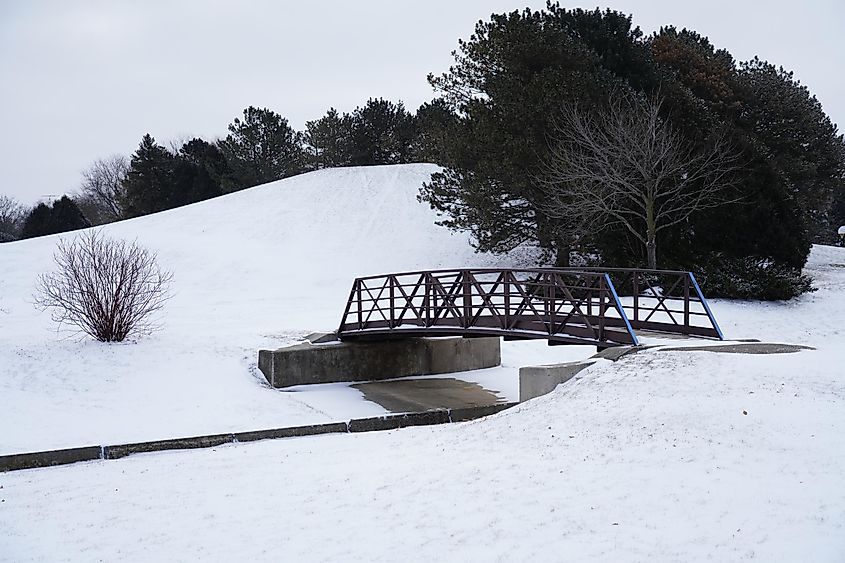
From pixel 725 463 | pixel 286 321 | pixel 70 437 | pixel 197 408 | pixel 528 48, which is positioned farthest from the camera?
pixel 528 48

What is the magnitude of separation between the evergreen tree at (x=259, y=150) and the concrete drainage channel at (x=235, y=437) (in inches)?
1778

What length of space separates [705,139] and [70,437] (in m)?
22.6

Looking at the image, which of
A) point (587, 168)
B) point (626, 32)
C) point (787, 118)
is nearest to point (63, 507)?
point (587, 168)

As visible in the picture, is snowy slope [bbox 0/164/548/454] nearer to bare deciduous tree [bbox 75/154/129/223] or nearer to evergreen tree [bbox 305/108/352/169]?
evergreen tree [bbox 305/108/352/169]

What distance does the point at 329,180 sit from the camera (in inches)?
1913

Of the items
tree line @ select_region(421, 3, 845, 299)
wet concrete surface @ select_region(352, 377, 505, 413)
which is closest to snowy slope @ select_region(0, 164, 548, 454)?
wet concrete surface @ select_region(352, 377, 505, 413)

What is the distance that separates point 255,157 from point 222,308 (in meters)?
32.9

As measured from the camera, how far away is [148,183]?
5916 cm

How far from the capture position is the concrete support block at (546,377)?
1220 cm

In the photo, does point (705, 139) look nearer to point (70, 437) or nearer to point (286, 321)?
point (286, 321)

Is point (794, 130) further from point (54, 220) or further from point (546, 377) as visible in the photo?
point (54, 220)

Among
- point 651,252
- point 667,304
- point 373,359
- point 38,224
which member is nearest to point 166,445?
point 373,359

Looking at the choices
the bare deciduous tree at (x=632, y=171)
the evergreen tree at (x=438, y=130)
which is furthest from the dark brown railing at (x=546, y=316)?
the evergreen tree at (x=438, y=130)

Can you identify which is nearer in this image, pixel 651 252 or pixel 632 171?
pixel 651 252
